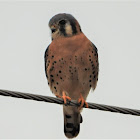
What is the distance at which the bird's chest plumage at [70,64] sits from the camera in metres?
5.89

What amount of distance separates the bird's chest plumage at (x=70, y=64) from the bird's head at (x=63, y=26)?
137 mm

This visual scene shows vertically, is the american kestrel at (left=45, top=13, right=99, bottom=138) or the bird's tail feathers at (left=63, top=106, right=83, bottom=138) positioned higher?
the american kestrel at (left=45, top=13, right=99, bottom=138)

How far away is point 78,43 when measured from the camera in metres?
6.02

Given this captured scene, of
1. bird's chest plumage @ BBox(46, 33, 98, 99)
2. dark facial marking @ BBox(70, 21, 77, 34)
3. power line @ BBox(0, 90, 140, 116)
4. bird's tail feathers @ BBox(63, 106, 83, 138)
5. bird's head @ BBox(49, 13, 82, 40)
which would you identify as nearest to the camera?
power line @ BBox(0, 90, 140, 116)

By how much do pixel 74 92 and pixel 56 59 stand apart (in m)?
0.62

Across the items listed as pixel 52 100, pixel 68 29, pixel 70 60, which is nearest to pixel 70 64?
pixel 70 60

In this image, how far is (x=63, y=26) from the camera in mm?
6281

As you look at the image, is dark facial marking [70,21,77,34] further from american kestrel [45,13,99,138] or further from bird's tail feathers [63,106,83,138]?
bird's tail feathers [63,106,83,138]

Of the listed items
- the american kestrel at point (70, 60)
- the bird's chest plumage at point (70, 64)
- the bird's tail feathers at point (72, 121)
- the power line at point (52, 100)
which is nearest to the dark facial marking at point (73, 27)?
the american kestrel at point (70, 60)

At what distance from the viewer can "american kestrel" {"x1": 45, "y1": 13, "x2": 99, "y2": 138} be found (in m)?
5.91

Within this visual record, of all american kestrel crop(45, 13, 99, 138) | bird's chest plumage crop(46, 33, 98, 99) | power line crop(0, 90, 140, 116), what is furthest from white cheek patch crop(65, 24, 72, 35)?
power line crop(0, 90, 140, 116)

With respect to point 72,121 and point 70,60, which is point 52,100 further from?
point 72,121

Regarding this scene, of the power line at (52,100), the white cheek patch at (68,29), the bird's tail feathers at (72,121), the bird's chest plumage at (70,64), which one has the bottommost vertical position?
the bird's tail feathers at (72,121)

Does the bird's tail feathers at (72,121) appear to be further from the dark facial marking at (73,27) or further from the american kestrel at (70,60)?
the dark facial marking at (73,27)
